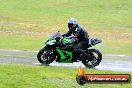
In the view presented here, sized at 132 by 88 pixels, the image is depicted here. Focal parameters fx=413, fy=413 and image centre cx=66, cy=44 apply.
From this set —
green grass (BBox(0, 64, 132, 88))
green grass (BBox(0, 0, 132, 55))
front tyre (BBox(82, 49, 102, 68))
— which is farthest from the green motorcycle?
green grass (BBox(0, 0, 132, 55))

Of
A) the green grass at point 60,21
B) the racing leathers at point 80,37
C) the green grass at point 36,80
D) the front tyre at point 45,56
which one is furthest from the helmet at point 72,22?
the green grass at point 60,21

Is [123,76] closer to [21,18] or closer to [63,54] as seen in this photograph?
[63,54]

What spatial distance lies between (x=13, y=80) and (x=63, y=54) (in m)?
6.24

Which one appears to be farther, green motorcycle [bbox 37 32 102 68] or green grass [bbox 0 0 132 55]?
green grass [bbox 0 0 132 55]

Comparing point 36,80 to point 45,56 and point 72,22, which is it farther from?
point 45,56

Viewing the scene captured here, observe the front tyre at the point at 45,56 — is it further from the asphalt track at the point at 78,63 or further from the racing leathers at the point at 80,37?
the racing leathers at the point at 80,37

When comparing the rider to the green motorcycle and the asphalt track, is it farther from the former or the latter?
the asphalt track

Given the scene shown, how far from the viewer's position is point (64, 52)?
18.8 m

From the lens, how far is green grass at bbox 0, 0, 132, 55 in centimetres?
3261

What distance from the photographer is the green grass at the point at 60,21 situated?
107 ft

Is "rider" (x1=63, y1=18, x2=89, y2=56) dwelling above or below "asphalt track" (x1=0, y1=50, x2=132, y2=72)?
above

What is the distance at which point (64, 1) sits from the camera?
65.6 m

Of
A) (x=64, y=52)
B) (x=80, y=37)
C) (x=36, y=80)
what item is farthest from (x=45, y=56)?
(x=36, y=80)

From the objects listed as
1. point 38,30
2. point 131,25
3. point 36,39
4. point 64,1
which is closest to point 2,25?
point 38,30
